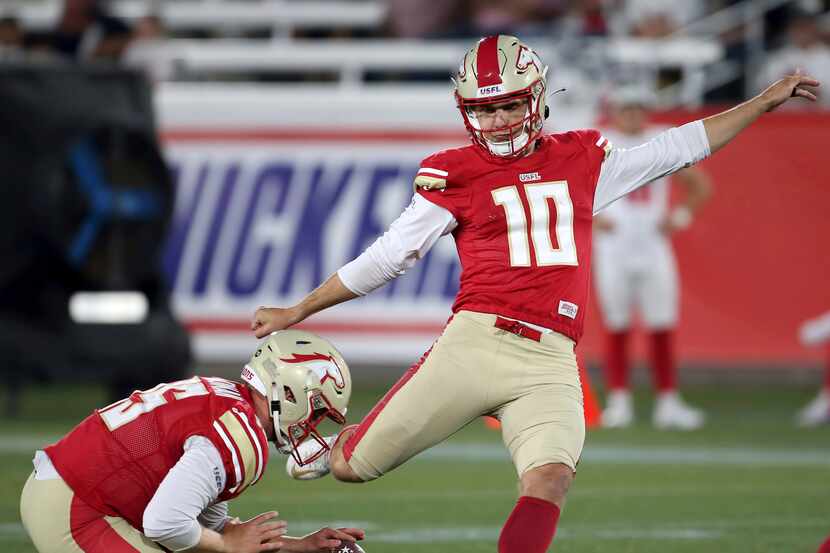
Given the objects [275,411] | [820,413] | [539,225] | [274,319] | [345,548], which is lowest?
[820,413]

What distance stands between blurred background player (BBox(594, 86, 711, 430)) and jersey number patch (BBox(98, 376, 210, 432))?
5918 millimetres

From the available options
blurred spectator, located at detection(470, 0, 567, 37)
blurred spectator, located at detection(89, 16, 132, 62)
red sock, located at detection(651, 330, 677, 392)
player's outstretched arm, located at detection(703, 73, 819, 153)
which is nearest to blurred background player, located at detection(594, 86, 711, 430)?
red sock, located at detection(651, 330, 677, 392)

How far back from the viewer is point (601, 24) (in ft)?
44.2

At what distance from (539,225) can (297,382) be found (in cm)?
99

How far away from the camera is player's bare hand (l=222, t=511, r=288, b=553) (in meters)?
4.46

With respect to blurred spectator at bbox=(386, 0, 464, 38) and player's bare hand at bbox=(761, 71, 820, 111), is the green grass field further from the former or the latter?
blurred spectator at bbox=(386, 0, 464, 38)

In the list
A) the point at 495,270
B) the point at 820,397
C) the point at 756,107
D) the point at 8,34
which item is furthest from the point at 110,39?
the point at 756,107

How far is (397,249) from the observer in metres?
4.97

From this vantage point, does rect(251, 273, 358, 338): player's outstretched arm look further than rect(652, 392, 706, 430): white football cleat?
No

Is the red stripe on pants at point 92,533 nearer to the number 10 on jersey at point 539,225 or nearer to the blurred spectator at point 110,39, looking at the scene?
the number 10 on jersey at point 539,225

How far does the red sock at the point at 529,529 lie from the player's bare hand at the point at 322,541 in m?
0.48

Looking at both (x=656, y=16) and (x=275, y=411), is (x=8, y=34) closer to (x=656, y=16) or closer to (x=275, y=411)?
(x=656, y=16)

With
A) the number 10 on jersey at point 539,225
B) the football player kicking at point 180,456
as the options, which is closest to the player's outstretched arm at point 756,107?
the number 10 on jersey at point 539,225

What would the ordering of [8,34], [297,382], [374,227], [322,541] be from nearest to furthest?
[297,382]
[322,541]
[374,227]
[8,34]
